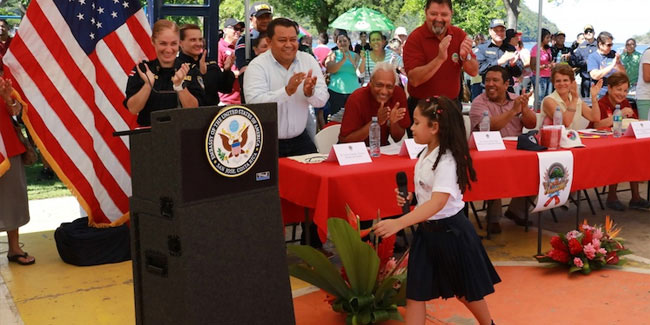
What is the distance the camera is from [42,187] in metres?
7.59

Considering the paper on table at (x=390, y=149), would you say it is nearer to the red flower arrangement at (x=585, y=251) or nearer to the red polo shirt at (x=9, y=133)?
the red flower arrangement at (x=585, y=251)

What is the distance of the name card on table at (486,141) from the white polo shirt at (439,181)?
1.70 metres

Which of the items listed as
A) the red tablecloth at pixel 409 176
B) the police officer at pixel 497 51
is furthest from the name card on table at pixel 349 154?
the police officer at pixel 497 51

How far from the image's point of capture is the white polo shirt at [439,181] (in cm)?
305

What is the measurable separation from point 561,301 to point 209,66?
3142 mm

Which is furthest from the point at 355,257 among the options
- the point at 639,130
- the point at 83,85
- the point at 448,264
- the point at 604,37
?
the point at 604,37

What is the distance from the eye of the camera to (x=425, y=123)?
3.14 meters

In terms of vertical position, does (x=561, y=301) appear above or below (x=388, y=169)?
below

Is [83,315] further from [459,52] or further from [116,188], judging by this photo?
[459,52]

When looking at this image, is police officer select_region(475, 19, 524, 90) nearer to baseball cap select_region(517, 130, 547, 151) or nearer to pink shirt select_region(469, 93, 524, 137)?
pink shirt select_region(469, 93, 524, 137)

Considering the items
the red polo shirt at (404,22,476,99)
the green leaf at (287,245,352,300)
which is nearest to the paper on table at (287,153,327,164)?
the green leaf at (287,245,352,300)

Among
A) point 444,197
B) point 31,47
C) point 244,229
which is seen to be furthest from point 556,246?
point 31,47

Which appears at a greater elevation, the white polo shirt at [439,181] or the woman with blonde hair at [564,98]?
the woman with blonde hair at [564,98]

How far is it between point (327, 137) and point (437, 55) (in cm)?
101
